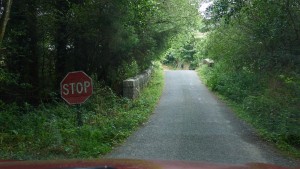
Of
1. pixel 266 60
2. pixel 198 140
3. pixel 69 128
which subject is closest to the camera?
pixel 198 140

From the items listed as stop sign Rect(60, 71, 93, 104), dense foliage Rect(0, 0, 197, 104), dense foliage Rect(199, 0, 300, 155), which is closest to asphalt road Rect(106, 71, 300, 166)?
dense foliage Rect(199, 0, 300, 155)

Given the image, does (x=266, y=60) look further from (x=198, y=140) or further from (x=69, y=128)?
(x=69, y=128)

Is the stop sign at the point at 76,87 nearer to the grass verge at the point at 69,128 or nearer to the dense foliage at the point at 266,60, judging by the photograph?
the grass verge at the point at 69,128

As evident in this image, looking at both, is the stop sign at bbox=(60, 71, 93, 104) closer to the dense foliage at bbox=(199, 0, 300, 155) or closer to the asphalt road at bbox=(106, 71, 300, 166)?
the asphalt road at bbox=(106, 71, 300, 166)

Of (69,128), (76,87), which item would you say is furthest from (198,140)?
(69,128)

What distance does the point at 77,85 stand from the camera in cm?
1035

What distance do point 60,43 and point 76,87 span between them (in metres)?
7.14

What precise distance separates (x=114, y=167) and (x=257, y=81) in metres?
14.8

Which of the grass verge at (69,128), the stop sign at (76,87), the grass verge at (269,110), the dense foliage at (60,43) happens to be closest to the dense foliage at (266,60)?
the grass verge at (269,110)

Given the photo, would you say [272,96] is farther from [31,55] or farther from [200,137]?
[31,55]

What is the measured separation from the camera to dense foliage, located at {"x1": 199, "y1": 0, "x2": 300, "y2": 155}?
10745 millimetres

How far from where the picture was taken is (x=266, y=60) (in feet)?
47.9

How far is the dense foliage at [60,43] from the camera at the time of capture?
14992 mm

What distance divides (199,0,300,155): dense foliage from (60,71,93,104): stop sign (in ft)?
15.1
